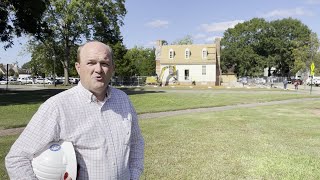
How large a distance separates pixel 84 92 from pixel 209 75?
205ft

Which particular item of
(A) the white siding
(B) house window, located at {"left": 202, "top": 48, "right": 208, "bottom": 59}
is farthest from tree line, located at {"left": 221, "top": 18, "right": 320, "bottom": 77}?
(A) the white siding

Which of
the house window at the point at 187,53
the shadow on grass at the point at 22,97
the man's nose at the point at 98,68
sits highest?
the house window at the point at 187,53

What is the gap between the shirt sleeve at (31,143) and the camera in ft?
8.43

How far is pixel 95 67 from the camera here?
113 inches

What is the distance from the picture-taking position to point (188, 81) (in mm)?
65500

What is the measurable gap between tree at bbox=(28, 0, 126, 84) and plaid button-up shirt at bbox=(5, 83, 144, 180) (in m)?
52.9

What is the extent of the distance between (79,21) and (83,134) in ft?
181

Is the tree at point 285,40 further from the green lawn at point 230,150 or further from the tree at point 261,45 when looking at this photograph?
the green lawn at point 230,150

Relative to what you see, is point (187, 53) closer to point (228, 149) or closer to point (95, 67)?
point (228, 149)

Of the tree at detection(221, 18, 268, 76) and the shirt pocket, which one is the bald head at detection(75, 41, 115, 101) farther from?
the tree at detection(221, 18, 268, 76)

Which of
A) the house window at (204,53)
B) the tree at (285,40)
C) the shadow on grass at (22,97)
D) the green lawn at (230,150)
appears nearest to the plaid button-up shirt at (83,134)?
the green lawn at (230,150)

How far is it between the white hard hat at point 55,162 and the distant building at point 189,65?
203 ft

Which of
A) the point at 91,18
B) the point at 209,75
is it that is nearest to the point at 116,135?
the point at 91,18

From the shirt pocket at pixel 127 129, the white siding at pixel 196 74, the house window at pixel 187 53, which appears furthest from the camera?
the house window at pixel 187 53
